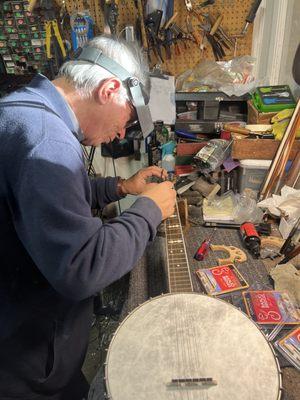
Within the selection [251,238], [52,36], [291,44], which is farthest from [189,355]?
[52,36]

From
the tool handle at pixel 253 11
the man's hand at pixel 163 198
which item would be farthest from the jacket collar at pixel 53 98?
the tool handle at pixel 253 11

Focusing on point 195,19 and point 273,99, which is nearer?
point 273,99

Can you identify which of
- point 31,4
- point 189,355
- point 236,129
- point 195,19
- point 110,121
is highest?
point 31,4

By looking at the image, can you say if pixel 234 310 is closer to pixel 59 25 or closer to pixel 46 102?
pixel 46 102

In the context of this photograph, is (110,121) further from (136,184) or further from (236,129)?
(236,129)

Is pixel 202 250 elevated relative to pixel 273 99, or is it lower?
lower

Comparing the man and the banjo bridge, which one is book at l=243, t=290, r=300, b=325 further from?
the man

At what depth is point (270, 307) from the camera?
976 millimetres

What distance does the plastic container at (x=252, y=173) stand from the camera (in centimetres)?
149

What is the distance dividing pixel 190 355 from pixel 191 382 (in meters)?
0.07

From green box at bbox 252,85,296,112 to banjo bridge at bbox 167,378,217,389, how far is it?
4.30 ft

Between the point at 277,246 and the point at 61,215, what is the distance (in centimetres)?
98

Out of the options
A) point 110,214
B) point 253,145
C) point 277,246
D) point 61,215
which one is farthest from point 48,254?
point 110,214

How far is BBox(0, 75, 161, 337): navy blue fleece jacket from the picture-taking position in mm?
580
